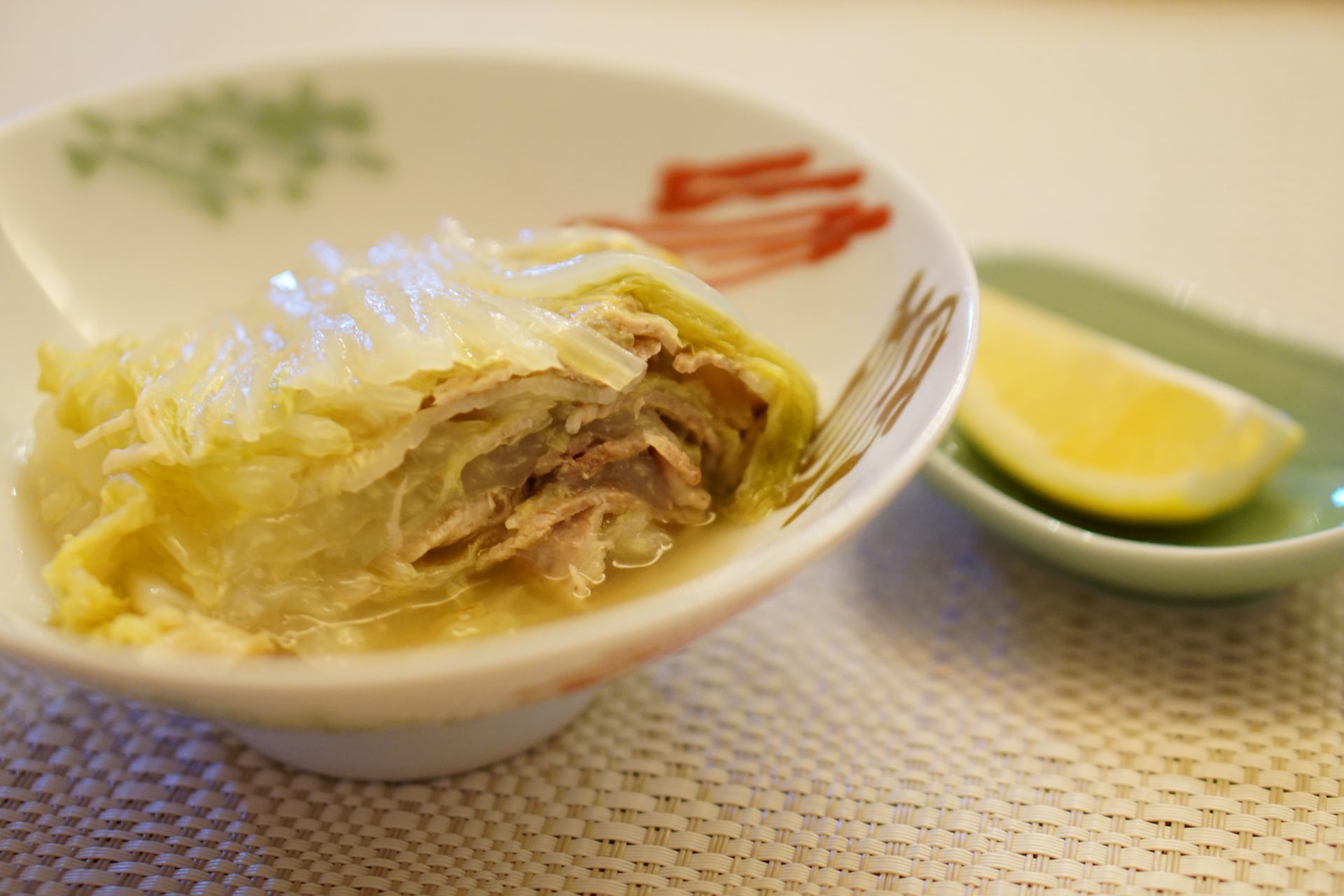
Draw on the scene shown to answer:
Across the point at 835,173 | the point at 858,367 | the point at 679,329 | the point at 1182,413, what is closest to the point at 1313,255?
the point at 1182,413

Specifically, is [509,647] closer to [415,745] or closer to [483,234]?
[415,745]

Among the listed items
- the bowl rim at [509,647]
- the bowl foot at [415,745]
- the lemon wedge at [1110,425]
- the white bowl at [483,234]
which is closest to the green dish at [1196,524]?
the lemon wedge at [1110,425]

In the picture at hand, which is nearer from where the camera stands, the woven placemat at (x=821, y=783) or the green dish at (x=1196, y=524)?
the woven placemat at (x=821, y=783)

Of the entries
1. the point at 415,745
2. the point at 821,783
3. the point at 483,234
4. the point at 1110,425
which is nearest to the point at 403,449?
the point at 415,745

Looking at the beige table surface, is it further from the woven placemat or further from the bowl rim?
the bowl rim

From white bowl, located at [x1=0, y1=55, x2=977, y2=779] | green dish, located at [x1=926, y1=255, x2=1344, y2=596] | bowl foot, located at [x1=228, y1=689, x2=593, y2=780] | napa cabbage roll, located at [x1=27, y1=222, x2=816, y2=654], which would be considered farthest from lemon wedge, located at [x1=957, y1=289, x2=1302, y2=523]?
bowl foot, located at [x1=228, y1=689, x2=593, y2=780]

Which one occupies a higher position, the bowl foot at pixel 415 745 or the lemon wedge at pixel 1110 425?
the lemon wedge at pixel 1110 425

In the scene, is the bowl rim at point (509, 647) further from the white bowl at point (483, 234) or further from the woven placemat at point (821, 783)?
the woven placemat at point (821, 783)

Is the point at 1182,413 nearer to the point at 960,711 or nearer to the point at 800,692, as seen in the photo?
the point at 960,711
